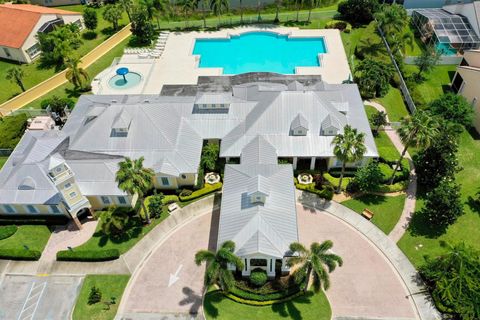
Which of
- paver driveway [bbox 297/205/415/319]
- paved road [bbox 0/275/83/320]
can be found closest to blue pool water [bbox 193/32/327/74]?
paver driveway [bbox 297/205/415/319]

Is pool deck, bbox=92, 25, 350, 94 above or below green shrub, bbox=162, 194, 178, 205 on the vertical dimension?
above

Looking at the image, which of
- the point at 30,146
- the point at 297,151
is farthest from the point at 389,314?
the point at 30,146

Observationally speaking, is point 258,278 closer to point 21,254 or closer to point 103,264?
point 103,264

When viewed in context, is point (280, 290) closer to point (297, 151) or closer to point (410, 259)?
point (410, 259)

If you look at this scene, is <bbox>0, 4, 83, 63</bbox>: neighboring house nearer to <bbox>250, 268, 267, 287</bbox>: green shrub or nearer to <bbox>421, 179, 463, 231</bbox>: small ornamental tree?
<bbox>250, 268, 267, 287</bbox>: green shrub

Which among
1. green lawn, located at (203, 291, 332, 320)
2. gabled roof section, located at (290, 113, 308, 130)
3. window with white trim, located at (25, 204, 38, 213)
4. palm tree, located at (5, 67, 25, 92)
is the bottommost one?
green lawn, located at (203, 291, 332, 320)

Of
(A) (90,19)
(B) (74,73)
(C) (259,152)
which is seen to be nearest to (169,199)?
(C) (259,152)
